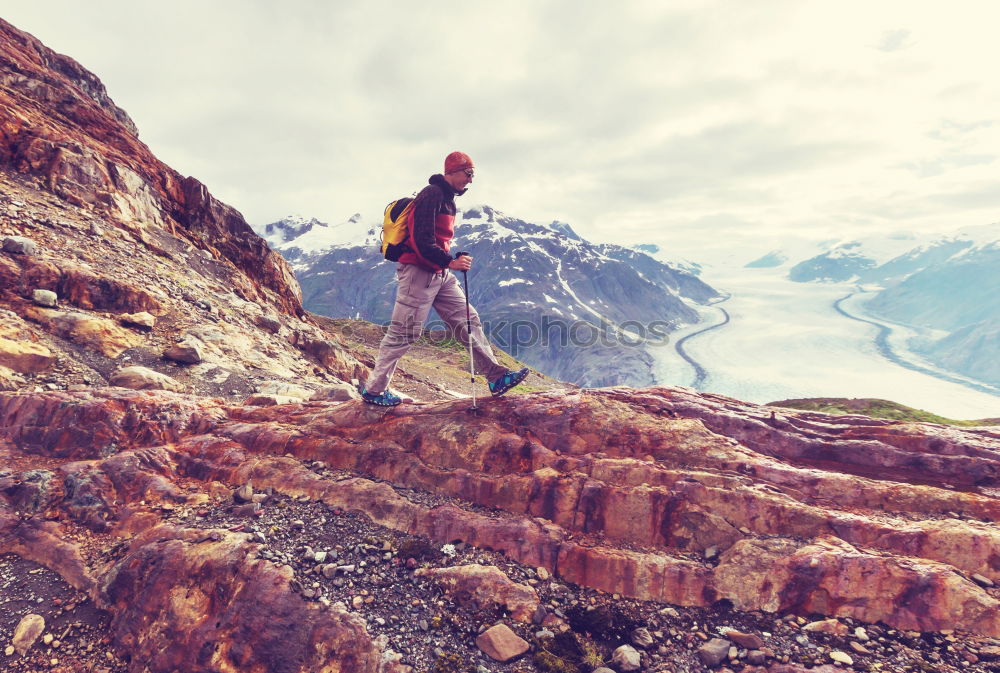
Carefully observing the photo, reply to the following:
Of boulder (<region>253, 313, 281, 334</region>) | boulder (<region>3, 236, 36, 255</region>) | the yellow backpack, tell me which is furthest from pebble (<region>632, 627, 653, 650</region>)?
boulder (<region>253, 313, 281, 334</region>)

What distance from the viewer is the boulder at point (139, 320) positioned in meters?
16.4

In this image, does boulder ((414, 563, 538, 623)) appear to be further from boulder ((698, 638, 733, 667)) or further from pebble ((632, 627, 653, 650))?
boulder ((698, 638, 733, 667))

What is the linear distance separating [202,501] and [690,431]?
33.6ft

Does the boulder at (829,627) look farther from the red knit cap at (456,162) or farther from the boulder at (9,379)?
the boulder at (9,379)

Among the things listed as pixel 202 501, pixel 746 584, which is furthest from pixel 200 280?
pixel 746 584

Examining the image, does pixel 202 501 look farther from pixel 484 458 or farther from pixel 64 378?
pixel 64 378

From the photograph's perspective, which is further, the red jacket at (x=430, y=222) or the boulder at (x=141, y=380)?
the boulder at (x=141, y=380)

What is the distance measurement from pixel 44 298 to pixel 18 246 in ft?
8.96

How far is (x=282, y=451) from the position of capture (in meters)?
10.3

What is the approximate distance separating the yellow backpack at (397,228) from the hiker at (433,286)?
12cm

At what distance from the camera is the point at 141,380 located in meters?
13.5

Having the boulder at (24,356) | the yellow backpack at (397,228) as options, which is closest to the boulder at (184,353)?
the boulder at (24,356)

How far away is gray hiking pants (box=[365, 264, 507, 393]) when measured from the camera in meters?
9.84

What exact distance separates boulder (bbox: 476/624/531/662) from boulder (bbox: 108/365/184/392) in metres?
13.3
